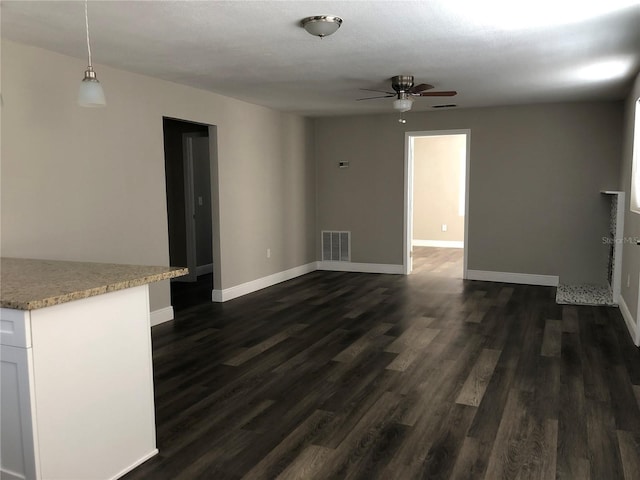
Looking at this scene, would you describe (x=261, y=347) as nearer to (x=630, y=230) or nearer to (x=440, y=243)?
(x=630, y=230)

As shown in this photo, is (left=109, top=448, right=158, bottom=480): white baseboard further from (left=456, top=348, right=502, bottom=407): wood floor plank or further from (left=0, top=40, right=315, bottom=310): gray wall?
(left=0, top=40, right=315, bottom=310): gray wall

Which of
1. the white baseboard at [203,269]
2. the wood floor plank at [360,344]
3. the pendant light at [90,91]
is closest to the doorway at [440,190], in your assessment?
the white baseboard at [203,269]

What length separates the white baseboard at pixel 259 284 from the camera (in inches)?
241

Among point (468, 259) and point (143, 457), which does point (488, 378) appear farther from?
point (468, 259)

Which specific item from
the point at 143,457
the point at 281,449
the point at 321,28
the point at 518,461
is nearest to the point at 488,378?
the point at 518,461

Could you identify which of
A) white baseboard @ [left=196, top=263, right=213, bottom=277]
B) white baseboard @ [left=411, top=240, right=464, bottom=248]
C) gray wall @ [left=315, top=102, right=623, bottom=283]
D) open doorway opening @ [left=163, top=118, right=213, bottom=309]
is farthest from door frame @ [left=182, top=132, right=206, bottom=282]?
white baseboard @ [left=411, top=240, right=464, bottom=248]

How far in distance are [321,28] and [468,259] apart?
4880mm

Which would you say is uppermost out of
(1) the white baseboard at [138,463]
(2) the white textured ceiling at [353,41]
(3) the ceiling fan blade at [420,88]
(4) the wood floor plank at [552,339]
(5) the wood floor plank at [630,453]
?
(2) the white textured ceiling at [353,41]

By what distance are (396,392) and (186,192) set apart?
471cm

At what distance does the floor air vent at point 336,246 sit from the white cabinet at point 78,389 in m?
5.73

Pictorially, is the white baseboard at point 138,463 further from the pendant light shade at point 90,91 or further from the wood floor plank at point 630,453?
the wood floor plank at point 630,453

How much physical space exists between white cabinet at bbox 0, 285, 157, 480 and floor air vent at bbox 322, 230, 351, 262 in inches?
225

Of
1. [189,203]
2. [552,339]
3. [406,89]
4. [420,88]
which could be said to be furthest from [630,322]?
[189,203]

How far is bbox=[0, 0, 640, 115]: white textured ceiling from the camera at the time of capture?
3059mm
